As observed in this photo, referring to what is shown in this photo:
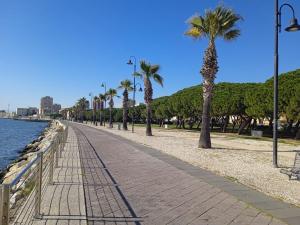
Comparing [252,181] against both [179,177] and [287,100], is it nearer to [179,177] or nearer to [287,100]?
[179,177]

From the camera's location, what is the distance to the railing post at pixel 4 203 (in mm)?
4510

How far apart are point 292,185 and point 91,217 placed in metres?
6.49

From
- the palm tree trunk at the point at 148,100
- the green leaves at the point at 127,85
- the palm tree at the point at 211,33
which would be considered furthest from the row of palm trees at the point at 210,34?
the green leaves at the point at 127,85

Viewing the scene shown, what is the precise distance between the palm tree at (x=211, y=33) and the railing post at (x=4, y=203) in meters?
19.9

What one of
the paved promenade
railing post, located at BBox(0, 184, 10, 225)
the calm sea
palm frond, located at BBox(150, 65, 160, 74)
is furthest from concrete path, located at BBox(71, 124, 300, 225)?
palm frond, located at BBox(150, 65, 160, 74)

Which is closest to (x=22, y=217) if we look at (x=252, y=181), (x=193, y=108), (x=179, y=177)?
(x=179, y=177)

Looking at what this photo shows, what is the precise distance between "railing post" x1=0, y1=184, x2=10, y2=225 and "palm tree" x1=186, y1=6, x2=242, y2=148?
19.9 metres

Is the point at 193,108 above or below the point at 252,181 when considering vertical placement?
above

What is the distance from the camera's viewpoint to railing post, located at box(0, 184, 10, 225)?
4510mm

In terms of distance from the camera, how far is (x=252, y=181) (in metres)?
11.9

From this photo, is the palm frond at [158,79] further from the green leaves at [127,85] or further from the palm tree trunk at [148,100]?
the green leaves at [127,85]

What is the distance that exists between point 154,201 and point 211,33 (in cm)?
1696

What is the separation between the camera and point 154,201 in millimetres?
8578

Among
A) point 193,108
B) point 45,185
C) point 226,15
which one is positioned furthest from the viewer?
point 193,108
